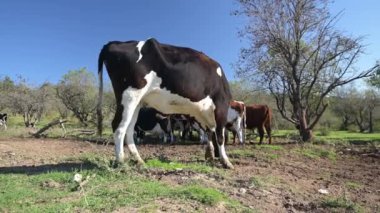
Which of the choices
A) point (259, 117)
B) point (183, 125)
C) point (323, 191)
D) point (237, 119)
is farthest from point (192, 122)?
point (323, 191)

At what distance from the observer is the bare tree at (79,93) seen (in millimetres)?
45188

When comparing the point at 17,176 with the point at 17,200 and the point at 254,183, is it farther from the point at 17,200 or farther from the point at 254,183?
the point at 254,183

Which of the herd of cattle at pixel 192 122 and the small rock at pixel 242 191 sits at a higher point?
the herd of cattle at pixel 192 122

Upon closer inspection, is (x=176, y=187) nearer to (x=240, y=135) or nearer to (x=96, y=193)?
(x=96, y=193)

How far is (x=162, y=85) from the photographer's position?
7703 millimetres

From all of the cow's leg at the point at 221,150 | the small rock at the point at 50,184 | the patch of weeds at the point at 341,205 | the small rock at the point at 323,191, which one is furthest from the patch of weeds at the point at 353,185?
the small rock at the point at 50,184

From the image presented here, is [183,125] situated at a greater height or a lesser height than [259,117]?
lesser

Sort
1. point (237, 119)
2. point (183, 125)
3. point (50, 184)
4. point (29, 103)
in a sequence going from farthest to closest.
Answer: point (29, 103)
point (183, 125)
point (237, 119)
point (50, 184)

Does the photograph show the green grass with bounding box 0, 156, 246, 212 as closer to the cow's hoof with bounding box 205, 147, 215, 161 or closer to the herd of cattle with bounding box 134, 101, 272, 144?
the cow's hoof with bounding box 205, 147, 215, 161

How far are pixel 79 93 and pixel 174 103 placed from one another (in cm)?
3826

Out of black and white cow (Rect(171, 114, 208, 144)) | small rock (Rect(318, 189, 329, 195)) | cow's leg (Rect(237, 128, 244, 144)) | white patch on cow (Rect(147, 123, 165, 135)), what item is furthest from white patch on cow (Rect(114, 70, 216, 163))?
white patch on cow (Rect(147, 123, 165, 135))

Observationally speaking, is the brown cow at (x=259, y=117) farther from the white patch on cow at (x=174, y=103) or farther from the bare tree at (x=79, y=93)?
the bare tree at (x=79, y=93)

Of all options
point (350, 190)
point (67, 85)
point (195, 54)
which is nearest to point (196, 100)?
point (195, 54)

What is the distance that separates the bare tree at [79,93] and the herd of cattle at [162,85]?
116 feet
